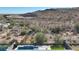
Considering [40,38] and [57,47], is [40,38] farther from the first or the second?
[57,47]

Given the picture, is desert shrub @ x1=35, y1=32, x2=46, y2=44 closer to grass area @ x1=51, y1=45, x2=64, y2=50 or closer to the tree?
the tree

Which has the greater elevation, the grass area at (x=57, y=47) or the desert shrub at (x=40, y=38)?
the desert shrub at (x=40, y=38)

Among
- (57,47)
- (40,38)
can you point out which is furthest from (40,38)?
(57,47)

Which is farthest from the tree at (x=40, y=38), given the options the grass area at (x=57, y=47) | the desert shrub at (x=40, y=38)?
the grass area at (x=57, y=47)

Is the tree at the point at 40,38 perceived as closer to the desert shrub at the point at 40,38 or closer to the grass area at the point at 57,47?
the desert shrub at the point at 40,38

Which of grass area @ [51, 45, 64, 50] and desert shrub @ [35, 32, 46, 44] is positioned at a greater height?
desert shrub @ [35, 32, 46, 44]

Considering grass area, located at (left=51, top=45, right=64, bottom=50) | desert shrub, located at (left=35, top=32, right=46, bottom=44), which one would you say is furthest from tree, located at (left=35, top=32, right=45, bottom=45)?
grass area, located at (left=51, top=45, right=64, bottom=50)

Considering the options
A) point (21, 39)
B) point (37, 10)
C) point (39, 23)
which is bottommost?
point (21, 39)
